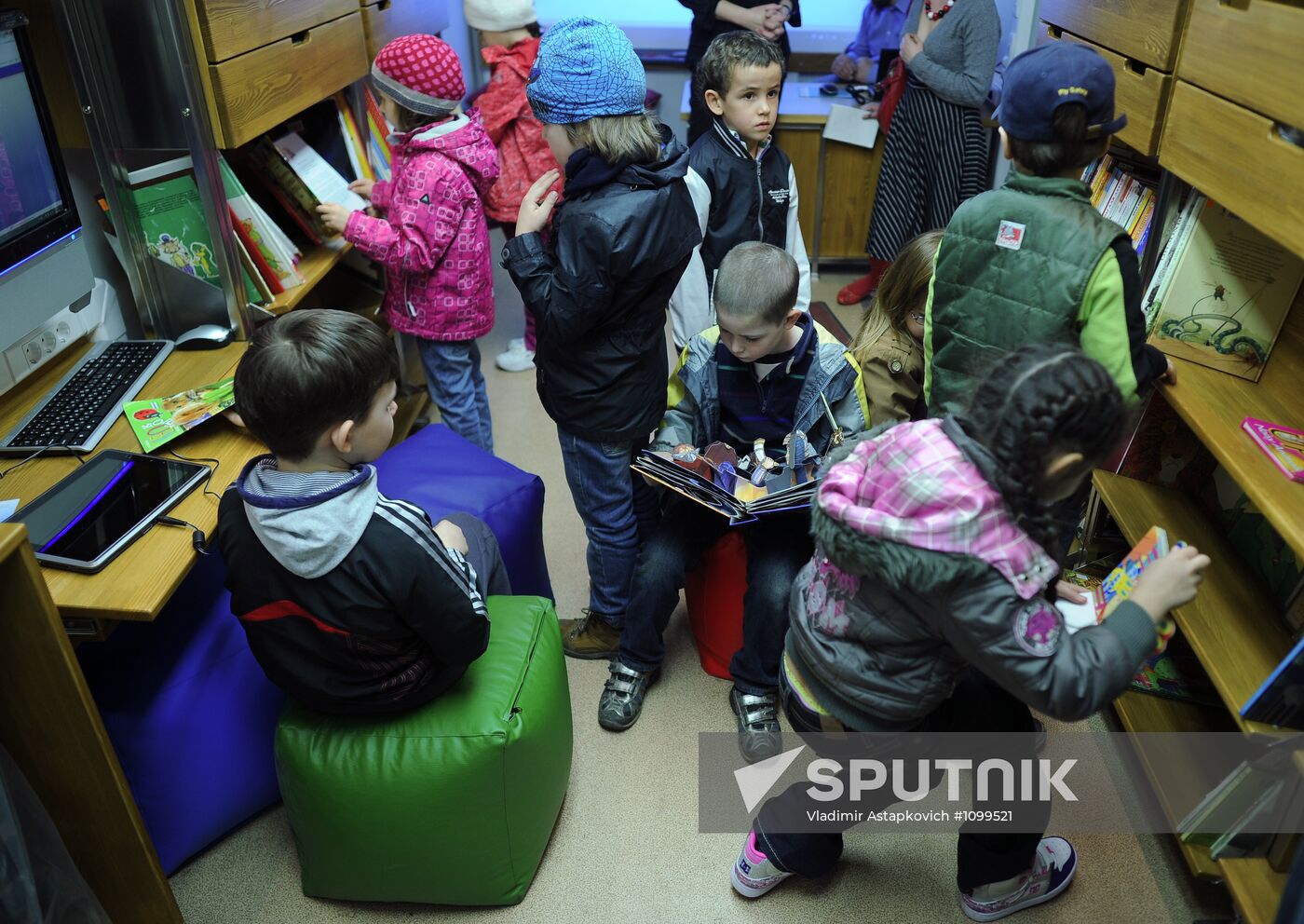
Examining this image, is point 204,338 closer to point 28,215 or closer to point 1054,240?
point 28,215

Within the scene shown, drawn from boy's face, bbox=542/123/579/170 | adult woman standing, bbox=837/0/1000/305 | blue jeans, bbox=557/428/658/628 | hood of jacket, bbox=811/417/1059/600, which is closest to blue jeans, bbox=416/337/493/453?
blue jeans, bbox=557/428/658/628

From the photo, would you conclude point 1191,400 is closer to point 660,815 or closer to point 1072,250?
point 1072,250

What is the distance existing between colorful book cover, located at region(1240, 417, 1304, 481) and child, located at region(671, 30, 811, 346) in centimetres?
99

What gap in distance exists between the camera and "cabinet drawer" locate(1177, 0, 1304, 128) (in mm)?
1322

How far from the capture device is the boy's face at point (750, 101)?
2.31 metres

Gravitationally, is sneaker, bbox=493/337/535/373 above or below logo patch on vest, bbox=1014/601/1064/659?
below

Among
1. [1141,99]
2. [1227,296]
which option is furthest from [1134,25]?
[1227,296]

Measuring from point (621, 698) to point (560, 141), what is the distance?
1128mm

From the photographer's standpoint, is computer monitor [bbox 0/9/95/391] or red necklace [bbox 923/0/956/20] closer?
computer monitor [bbox 0/9/95/391]

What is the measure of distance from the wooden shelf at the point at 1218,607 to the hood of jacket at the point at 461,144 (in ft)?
5.26

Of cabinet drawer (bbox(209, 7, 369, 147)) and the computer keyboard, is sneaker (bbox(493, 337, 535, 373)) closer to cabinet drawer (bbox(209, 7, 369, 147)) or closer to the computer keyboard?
cabinet drawer (bbox(209, 7, 369, 147))

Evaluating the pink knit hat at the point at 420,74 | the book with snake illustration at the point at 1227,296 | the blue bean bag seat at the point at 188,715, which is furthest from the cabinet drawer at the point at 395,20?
the book with snake illustration at the point at 1227,296

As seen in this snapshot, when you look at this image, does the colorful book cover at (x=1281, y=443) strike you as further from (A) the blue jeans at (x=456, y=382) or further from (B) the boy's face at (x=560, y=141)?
(A) the blue jeans at (x=456, y=382)

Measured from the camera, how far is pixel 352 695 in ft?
4.95
